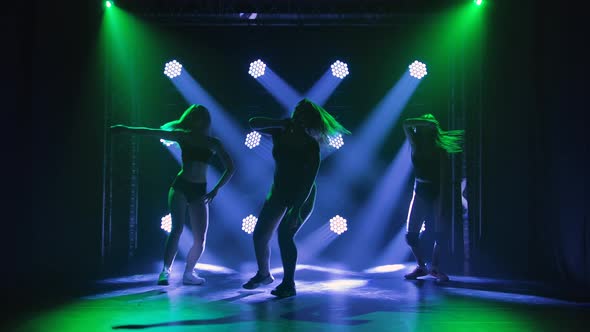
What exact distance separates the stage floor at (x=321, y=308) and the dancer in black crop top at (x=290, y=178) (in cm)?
41

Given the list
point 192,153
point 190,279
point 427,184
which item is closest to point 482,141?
point 427,184

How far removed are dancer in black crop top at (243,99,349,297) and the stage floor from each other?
415 millimetres

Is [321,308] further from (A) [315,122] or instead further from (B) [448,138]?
(B) [448,138]

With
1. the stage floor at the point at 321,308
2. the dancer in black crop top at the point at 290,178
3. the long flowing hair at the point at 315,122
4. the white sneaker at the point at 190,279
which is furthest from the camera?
the white sneaker at the point at 190,279

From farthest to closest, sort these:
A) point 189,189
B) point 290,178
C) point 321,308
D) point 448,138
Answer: point 448,138 < point 189,189 < point 290,178 < point 321,308

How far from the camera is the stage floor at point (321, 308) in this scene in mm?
2949

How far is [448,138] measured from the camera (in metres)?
5.20

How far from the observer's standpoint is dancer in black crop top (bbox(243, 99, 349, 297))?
149 inches

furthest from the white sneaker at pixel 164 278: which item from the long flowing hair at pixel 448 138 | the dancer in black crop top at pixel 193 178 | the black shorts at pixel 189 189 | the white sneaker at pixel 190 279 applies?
the long flowing hair at pixel 448 138

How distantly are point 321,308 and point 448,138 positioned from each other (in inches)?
106

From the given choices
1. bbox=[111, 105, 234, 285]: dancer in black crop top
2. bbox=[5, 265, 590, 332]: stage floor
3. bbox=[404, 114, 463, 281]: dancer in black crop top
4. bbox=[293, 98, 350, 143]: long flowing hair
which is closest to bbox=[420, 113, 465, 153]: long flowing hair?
bbox=[404, 114, 463, 281]: dancer in black crop top

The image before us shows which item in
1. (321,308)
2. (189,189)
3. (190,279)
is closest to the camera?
(321,308)

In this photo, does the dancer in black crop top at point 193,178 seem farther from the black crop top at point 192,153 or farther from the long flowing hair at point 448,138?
the long flowing hair at point 448,138

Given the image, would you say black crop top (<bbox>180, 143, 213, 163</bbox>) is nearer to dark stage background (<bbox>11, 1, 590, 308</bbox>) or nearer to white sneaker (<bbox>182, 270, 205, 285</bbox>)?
white sneaker (<bbox>182, 270, 205, 285</bbox>)
